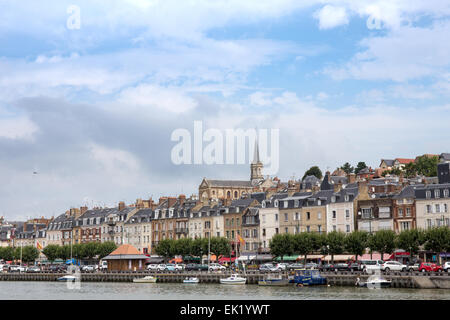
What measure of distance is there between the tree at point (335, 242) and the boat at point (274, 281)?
17.2m

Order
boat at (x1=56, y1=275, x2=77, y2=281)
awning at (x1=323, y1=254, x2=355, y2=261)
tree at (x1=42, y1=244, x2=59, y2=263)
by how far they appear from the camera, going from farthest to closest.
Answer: tree at (x1=42, y1=244, x2=59, y2=263) → boat at (x1=56, y1=275, x2=77, y2=281) → awning at (x1=323, y1=254, x2=355, y2=261)

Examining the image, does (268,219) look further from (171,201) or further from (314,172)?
(314,172)

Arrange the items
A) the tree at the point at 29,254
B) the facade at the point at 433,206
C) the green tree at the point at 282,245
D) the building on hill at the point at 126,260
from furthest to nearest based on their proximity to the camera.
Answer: the tree at the point at 29,254 → the building on hill at the point at 126,260 → the green tree at the point at 282,245 → the facade at the point at 433,206

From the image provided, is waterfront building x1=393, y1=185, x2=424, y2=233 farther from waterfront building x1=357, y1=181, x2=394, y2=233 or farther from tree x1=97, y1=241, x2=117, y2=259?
tree x1=97, y1=241, x2=117, y2=259

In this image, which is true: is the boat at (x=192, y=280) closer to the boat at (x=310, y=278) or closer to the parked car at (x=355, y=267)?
the boat at (x=310, y=278)

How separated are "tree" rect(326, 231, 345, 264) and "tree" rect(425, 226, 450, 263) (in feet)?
40.9

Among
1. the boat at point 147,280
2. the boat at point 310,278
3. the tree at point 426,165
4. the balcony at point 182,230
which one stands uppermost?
the tree at point 426,165

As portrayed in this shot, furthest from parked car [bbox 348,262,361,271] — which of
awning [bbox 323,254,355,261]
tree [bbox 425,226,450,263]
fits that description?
awning [bbox 323,254,355,261]

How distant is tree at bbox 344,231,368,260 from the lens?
3775 inches

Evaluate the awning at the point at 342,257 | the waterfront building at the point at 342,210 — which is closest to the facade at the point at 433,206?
the waterfront building at the point at 342,210

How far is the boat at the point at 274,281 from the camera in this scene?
8044 centimetres

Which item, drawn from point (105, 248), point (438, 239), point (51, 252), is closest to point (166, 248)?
point (105, 248)
